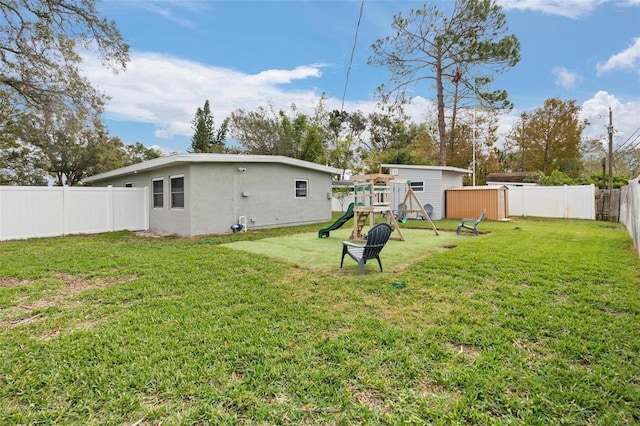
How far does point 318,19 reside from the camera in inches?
390

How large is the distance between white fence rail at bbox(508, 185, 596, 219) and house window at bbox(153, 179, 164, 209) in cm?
1704

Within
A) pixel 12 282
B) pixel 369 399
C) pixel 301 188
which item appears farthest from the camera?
pixel 301 188

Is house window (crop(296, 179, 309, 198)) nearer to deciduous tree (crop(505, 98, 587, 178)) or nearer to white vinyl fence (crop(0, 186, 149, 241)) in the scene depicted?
white vinyl fence (crop(0, 186, 149, 241))

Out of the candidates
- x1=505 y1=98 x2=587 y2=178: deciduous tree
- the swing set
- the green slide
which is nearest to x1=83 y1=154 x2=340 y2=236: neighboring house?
the green slide

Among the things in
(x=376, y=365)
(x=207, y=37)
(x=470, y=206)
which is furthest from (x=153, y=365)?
(x=470, y=206)

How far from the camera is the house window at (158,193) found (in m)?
12.1

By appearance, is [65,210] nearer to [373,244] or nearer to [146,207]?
[146,207]

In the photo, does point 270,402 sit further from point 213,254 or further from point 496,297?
point 213,254

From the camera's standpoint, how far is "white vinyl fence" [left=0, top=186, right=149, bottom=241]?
10.1m

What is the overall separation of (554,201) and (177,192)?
17.2m

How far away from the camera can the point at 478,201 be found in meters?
15.7

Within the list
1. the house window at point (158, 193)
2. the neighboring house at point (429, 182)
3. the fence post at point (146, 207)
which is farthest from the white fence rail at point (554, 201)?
the fence post at point (146, 207)

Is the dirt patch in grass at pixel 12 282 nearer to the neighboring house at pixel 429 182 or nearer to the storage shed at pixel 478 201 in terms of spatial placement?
the neighboring house at pixel 429 182

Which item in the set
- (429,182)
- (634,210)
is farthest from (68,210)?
(634,210)
